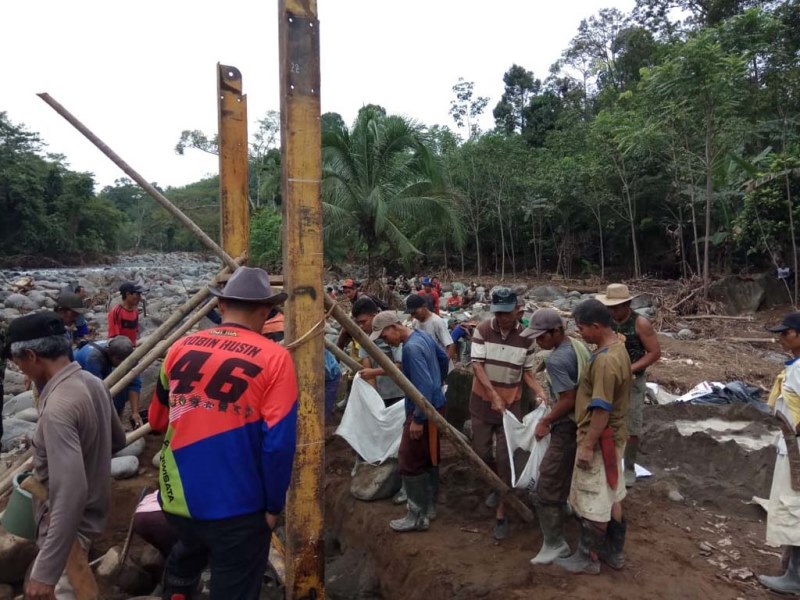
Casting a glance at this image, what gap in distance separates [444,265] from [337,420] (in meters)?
24.9

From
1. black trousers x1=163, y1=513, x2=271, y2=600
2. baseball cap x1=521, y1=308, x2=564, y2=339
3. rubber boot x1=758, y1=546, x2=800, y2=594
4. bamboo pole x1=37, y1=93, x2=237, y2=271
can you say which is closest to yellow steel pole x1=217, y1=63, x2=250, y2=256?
bamboo pole x1=37, y1=93, x2=237, y2=271

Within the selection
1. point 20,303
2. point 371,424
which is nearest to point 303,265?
point 371,424

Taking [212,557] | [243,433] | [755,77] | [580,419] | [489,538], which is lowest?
[489,538]

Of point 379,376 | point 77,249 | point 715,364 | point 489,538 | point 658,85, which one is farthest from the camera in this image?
point 77,249

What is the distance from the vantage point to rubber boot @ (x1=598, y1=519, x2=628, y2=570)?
353 centimetres

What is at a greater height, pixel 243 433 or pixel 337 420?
pixel 243 433

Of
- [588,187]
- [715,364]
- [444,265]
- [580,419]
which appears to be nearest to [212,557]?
[580,419]

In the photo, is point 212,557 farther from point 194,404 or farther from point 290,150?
point 290,150

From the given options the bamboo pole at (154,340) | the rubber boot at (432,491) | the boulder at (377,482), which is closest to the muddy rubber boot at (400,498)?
the boulder at (377,482)

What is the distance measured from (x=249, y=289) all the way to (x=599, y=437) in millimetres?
2238

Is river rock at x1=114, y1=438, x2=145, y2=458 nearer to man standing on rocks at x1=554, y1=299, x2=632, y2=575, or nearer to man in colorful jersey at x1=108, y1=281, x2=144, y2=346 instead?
man in colorful jersey at x1=108, y1=281, x2=144, y2=346

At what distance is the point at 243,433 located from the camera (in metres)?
2.22

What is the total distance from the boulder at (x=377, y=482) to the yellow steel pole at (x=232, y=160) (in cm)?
218

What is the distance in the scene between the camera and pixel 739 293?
1555 cm
